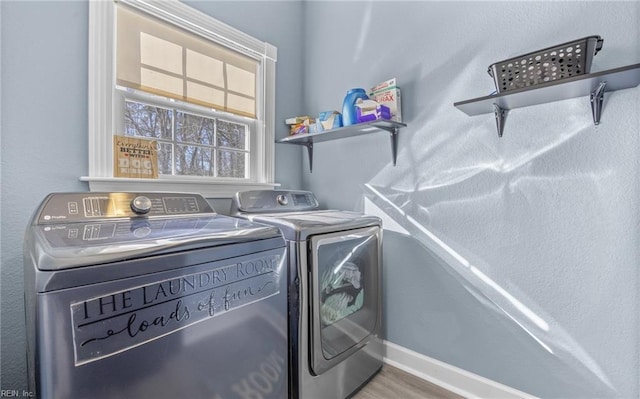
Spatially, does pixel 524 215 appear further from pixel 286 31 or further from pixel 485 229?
pixel 286 31

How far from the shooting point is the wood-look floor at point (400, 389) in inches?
63.2

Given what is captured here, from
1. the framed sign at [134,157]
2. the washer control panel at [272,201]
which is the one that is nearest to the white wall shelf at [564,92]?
the washer control panel at [272,201]

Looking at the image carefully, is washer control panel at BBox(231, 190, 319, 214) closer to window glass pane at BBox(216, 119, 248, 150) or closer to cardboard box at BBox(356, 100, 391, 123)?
window glass pane at BBox(216, 119, 248, 150)

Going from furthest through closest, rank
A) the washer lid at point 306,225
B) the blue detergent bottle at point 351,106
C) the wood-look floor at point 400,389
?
the blue detergent bottle at point 351,106, the wood-look floor at point 400,389, the washer lid at point 306,225

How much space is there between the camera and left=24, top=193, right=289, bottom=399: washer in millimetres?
692

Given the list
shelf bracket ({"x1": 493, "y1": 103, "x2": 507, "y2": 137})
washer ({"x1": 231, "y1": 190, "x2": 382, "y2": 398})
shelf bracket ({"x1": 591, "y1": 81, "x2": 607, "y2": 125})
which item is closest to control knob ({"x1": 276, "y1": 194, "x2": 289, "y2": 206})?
washer ({"x1": 231, "y1": 190, "x2": 382, "y2": 398})

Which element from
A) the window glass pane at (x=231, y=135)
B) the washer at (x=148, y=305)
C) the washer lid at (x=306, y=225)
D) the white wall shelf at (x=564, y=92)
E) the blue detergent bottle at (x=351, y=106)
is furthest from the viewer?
the window glass pane at (x=231, y=135)

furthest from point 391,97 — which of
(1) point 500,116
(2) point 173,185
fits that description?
(2) point 173,185

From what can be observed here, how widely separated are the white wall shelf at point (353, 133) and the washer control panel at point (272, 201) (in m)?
0.43

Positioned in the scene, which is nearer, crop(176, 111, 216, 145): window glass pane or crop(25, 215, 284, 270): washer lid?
crop(25, 215, 284, 270): washer lid

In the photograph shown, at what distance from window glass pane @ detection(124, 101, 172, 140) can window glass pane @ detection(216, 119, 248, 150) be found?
13.9 inches

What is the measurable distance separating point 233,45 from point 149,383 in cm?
204

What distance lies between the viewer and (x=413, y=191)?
72.0 inches

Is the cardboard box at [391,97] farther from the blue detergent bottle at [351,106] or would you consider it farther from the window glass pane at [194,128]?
the window glass pane at [194,128]
